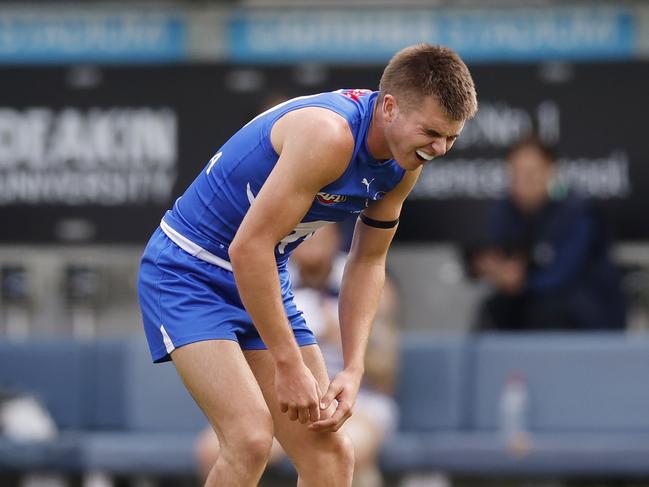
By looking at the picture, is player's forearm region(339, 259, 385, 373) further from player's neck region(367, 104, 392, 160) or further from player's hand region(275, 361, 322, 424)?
player's neck region(367, 104, 392, 160)

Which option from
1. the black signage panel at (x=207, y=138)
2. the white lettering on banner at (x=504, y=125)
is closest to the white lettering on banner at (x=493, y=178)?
the black signage panel at (x=207, y=138)

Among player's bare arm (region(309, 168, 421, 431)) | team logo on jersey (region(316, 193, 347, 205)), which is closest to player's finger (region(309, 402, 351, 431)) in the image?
player's bare arm (region(309, 168, 421, 431))

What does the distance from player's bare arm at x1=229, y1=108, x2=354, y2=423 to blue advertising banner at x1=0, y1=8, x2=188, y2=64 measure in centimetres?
422

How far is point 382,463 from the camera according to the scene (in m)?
7.15

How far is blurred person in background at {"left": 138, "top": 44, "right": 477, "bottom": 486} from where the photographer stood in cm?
429

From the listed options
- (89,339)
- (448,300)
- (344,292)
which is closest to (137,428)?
(89,339)

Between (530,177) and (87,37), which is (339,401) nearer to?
(530,177)

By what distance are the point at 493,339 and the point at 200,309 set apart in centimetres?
330

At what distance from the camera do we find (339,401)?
14.9 feet

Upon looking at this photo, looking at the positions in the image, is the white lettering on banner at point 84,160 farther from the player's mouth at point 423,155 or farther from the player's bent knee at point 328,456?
the player's mouth at point 423,155

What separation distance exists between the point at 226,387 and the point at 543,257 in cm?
358

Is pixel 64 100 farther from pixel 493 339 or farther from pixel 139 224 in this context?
pixel 493 339

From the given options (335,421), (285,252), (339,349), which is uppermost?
(285,252)

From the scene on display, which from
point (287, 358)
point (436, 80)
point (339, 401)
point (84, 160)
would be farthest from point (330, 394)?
point (84, 160)
